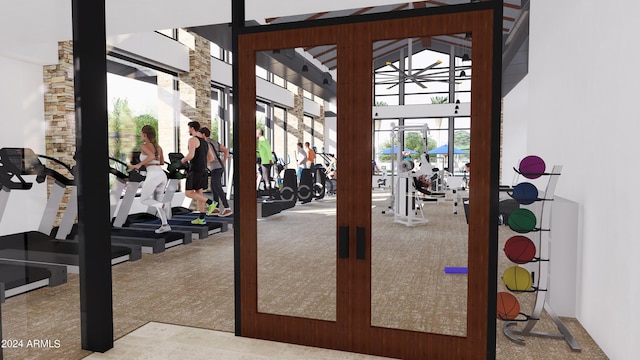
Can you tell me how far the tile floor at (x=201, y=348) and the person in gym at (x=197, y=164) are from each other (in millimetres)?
3798

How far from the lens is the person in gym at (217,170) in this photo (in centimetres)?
697

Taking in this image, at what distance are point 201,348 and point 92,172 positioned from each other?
128 cm

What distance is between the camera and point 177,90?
871 centimetres

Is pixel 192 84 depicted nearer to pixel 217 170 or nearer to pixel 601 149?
pixel 217 170

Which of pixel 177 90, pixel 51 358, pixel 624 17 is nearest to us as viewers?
pixel 624 17

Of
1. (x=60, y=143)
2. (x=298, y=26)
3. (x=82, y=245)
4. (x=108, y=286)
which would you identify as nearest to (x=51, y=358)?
(x=108, y=286)

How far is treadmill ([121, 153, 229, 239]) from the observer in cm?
625

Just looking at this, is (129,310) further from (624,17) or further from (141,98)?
(141,98)

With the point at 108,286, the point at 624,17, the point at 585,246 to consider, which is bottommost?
the point at 108,286

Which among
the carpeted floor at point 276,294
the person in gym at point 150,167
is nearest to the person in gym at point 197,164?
the person in gym at point 150,167

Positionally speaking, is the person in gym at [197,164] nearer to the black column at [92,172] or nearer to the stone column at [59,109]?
the stone column at [59,109]

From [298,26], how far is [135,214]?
5.36 meters

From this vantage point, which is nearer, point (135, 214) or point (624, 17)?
point (624, 17)

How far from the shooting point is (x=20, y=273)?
3770mm
